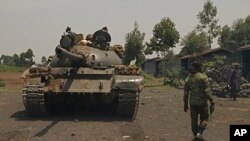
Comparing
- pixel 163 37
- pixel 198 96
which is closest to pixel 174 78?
pixel 163 37

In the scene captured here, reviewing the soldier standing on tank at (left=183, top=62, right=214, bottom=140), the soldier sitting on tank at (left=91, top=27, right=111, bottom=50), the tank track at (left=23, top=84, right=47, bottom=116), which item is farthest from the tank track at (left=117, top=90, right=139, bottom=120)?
the soldier sitting on tank at (left=91, top=27, right=111, bottom=50)

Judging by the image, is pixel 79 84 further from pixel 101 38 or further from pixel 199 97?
pixel 199 97

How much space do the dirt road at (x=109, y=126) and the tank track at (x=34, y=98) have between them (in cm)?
36

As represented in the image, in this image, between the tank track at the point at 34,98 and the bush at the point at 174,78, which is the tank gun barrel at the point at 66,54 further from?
the bush at the point at 174,78

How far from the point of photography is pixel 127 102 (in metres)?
12.1

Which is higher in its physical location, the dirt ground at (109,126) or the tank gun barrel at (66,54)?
the tank gun barrel at (66,54)

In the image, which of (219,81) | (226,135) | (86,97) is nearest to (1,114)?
(86,97)

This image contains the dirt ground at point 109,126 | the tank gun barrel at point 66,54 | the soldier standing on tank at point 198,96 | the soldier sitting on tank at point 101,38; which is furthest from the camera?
the soldier sitting on tank at point 101,38

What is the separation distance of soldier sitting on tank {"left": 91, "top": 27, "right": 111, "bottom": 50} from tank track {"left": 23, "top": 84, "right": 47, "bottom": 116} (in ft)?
11.3

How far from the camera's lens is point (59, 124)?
11.4 m

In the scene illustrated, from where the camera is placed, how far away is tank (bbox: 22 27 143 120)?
12.1 metres

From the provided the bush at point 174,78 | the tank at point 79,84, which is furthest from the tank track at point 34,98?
the bush at point 174,78

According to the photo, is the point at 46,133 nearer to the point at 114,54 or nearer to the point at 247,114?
the point at 114,54

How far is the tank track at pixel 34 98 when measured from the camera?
39.2 feet
